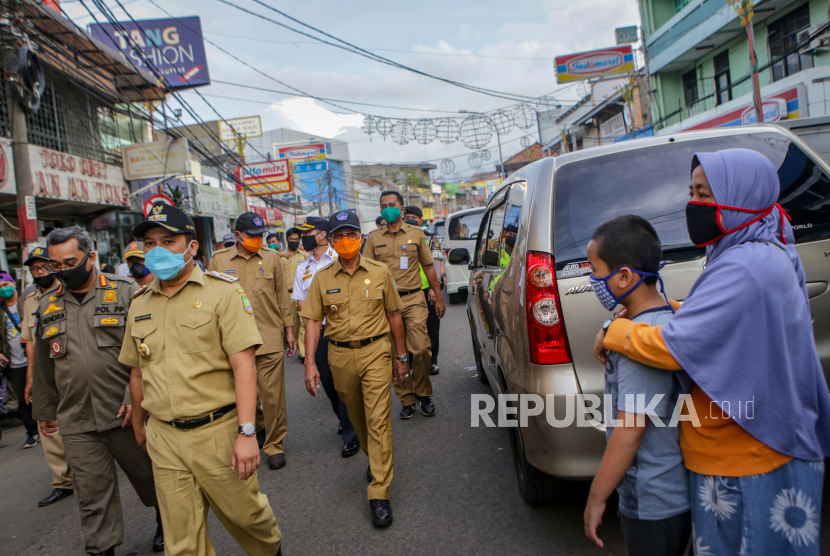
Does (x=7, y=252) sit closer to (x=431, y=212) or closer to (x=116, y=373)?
(x=116, y=373)

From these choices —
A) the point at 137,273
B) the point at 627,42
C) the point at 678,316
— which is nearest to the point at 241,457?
the point at 678,316

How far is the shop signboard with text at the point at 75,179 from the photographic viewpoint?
428 inches

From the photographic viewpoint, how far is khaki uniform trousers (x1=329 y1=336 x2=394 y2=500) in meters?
3.42

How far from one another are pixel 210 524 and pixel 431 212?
77.7m

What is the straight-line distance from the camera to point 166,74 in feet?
70.2

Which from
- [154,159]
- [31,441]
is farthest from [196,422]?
[154,159]

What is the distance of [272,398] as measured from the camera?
4.63 m

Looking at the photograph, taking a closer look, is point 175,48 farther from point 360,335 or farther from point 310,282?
point 360,335

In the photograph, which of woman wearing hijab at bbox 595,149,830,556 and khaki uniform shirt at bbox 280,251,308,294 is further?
khaki uniform shirt at bbox 280,251,308,294

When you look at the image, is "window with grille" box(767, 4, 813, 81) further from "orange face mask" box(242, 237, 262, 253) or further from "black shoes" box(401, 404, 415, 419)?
"orange face mask" box(242, 237, 262, 253)

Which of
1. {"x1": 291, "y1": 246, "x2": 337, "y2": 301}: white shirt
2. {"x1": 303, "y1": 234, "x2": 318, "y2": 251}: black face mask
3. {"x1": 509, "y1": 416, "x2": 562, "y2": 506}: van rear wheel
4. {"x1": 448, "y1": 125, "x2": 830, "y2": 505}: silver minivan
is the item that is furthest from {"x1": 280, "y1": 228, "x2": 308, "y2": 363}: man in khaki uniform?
{"x1": 448, "y1": 125, "x2": 830, "y2": 505}: silver minivan

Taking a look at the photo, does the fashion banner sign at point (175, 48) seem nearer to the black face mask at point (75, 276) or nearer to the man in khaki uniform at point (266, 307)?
the man in khaki uniform at point (266, 307)

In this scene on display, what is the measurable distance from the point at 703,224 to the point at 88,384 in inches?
127

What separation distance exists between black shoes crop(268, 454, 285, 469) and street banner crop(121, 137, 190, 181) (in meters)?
11.2
